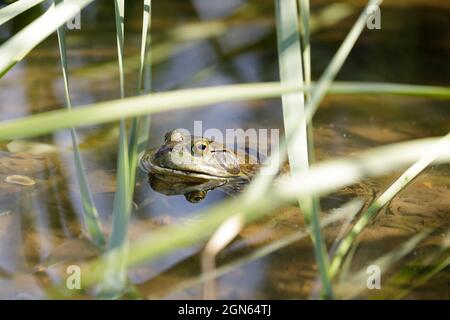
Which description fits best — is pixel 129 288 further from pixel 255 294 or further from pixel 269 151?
pixel 269 151

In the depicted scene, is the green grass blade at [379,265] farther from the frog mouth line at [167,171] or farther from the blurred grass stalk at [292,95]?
the frog mouth line at [167,171]

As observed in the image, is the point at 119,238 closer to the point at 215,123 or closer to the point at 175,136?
the point at 175,136

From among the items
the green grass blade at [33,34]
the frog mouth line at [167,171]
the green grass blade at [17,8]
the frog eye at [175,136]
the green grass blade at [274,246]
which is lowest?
the green grass blade at [274,246]

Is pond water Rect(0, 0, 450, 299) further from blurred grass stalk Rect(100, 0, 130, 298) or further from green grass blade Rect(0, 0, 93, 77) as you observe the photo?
green grass blade Rect(0, 0, 93, 77)

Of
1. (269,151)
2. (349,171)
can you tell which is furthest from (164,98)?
(269,151)

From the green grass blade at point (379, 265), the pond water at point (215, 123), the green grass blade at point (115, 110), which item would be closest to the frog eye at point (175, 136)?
the pond water at point (215, 123)
